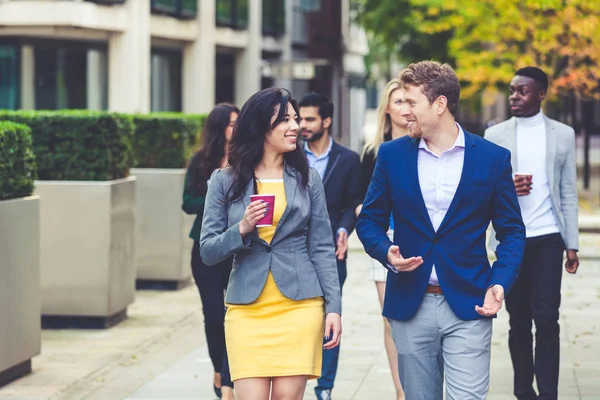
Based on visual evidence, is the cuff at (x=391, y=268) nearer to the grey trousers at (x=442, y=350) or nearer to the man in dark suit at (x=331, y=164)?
the grey trousers at (x=442, y=350)

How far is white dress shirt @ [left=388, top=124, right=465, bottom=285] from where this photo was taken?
210 inches

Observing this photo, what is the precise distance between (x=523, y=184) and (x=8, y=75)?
2044 cm

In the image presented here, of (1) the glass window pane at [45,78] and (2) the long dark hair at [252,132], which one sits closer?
(2) the long dark hair at [252,132]

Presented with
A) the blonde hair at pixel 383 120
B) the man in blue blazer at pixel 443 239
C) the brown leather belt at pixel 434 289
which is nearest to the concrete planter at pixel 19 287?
the blonde hair at pixel 383 120

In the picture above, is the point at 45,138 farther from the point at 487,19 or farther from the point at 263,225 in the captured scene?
the point at 487,19

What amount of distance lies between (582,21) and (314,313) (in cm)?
2123

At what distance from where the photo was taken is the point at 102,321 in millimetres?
11328

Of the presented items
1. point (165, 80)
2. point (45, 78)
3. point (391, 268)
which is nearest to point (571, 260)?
point (391, 268)

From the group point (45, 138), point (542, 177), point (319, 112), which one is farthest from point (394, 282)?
point (45, 138)

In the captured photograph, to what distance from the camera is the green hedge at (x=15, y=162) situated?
8.71 m

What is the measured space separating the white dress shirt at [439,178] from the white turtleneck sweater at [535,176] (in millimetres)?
2213

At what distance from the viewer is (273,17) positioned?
39.5 metres

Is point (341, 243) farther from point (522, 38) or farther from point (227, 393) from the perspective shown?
point (522, 38)

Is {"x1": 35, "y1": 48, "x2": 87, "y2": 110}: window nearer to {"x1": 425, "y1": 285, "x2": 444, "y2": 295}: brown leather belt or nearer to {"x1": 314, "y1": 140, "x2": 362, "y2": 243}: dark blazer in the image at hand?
{"x1": 314, "y1": 140, "x2": 362, "y2": 243}: dark blazer
